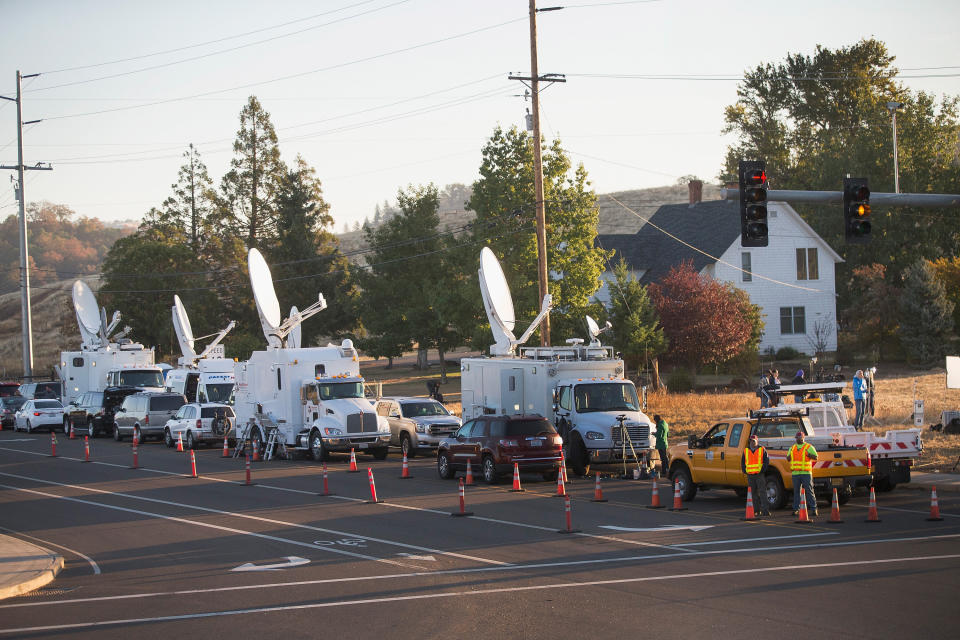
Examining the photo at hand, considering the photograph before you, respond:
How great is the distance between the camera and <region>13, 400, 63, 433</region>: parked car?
47.8m

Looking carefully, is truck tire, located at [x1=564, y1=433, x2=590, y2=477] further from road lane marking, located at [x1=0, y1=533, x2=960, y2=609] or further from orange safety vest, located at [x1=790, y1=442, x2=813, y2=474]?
road lane marking, located at [x1=0, y1=533, x2=960, y2=609]

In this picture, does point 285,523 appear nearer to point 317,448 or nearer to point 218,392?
point 317,448

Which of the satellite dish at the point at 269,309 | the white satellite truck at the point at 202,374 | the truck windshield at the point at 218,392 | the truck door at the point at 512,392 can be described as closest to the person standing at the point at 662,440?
the truck door at the point at 512,392

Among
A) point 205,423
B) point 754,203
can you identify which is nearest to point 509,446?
point 754,203

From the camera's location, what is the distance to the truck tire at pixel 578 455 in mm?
25766

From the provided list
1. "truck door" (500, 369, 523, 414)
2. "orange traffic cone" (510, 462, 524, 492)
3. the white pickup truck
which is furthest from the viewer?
"truck door" (500, 369, 523, 414)

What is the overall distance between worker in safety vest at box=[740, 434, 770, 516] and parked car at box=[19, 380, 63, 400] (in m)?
43.6

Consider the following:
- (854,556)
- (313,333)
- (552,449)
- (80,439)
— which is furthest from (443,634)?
(313,333)

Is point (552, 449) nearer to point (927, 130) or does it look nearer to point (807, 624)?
point (807, 624)

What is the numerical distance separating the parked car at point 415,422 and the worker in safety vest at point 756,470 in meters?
13.8

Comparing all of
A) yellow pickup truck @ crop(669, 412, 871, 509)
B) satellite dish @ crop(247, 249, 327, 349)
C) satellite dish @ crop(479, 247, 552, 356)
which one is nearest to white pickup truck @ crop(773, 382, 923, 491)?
yellow pickup truck @ crop(669, 412, 871, 509)

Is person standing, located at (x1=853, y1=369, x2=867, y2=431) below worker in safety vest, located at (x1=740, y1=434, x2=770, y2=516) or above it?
above

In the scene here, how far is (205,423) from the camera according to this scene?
36906mm

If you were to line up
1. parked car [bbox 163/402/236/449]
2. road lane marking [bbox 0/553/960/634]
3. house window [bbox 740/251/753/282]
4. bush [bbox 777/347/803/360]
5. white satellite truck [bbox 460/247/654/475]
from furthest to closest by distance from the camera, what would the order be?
house window [bbox 740/251/753/282]
bush [bbox 777/347/803/360]
parked car [bbox 163/402/236/449]
white satellite truck [bbox 460/247/654/475]
road lane marking [bbox 0/553/960/634]
